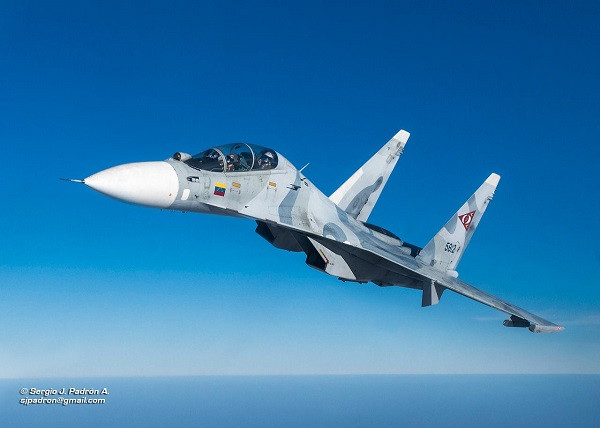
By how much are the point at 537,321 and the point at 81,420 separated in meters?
137

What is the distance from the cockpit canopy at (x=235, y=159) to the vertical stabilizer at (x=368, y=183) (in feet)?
25.8

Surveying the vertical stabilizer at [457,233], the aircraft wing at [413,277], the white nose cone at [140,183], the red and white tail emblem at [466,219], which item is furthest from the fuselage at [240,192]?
the red and white tail emblem at [466,219]

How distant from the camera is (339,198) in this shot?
76.9 feet

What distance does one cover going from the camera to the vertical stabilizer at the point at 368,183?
77.4ft

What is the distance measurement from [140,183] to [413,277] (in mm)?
9802

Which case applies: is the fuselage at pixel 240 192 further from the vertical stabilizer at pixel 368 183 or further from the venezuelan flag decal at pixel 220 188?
the vertical stabilizer at pixel 368 183

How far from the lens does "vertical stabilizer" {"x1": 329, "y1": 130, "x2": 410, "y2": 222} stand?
23.6m

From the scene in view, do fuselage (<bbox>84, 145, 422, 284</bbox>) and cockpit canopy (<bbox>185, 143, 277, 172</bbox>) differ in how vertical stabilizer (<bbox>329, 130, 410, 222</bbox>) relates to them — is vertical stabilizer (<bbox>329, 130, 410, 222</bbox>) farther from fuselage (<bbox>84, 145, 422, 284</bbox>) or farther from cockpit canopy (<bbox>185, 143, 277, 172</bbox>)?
cockpit canopy (<bbox>185, 143, 277, 172</bbox>)

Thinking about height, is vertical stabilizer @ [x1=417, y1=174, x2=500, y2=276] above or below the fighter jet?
above

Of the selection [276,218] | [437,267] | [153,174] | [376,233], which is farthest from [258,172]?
[437,267]

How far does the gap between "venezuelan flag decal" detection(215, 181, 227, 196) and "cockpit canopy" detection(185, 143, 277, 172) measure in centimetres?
37

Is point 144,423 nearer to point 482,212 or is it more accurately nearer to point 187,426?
point 187,426

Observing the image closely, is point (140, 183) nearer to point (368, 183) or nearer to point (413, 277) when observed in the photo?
point (413, 277)

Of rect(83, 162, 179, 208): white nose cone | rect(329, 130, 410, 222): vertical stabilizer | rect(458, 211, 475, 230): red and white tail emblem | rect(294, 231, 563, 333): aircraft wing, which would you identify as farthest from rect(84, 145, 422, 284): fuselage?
rect(458, 211, 475, 230): red and white tail emblem
